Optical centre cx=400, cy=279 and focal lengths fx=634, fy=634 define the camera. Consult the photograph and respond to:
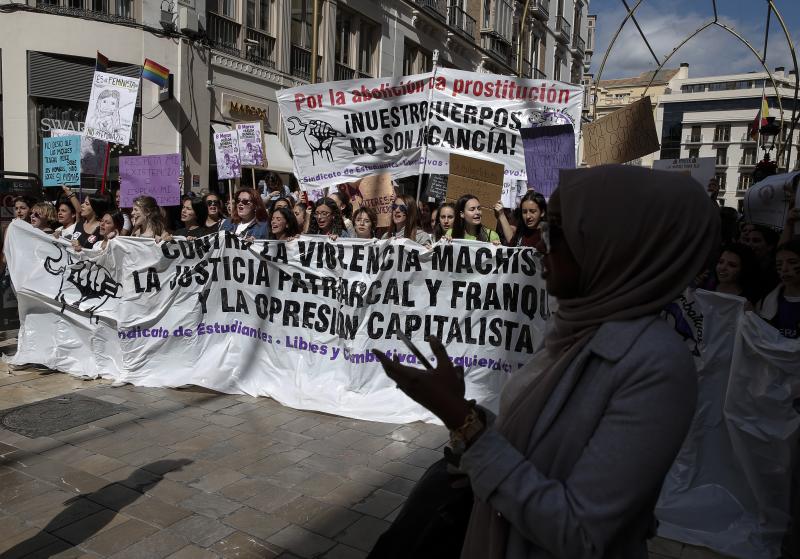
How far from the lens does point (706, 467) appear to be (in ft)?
13.0

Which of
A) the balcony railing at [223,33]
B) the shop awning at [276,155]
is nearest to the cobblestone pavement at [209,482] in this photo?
the shop awning at [276,155]

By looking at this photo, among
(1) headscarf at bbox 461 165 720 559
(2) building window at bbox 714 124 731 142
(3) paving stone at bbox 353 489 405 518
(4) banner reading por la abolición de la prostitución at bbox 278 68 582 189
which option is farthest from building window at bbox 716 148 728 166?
(1) headscarf at bbox 461 165 720 559

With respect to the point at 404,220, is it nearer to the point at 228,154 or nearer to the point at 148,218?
the point at 148,218

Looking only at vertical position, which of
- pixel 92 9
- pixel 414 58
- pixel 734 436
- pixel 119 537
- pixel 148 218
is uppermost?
pixel 414 58

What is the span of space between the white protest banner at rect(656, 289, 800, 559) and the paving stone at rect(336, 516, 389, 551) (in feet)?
5.48

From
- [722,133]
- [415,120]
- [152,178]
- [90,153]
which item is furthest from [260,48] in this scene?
[722,133]

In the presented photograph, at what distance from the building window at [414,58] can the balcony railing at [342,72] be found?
12.1 ft

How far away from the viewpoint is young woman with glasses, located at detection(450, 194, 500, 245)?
6.42m

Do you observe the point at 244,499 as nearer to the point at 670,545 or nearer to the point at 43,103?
the point at 670,545

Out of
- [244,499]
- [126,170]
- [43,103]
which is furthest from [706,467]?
[43,103]

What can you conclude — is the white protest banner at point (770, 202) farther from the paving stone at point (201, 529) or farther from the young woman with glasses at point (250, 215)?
the paving stone at point (201, 529)

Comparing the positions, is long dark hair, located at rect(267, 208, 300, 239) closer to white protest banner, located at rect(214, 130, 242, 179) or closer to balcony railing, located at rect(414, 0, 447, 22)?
white protest banner, located at rect(214, 130, 242, 179)

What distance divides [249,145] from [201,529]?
7589mm

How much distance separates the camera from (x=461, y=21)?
30359mm
